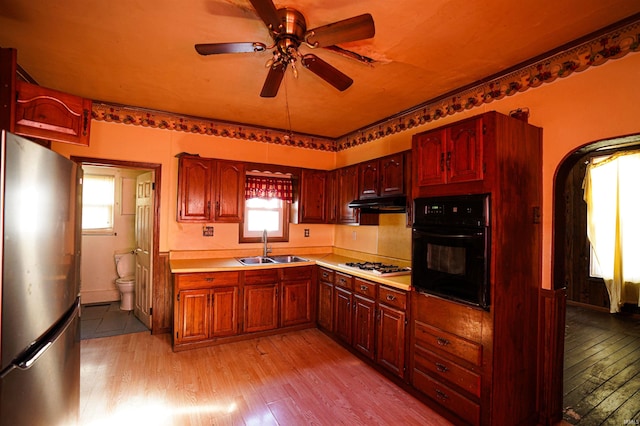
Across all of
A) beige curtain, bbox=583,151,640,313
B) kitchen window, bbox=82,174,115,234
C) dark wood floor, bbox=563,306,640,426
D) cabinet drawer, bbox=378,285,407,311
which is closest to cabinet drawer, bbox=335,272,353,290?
cabinet drawer, bbox=378,285,407,311

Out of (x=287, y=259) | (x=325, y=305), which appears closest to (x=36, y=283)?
(x=325, y=305)

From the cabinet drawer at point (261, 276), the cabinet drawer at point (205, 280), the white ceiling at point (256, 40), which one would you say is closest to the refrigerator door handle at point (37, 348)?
the cabinet drawer at point (205, 280)

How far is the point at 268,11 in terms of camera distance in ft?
4.78

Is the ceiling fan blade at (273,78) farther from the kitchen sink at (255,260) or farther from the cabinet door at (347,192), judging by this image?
the kitchen sink at (255,260)

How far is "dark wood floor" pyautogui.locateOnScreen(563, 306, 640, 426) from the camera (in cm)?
231

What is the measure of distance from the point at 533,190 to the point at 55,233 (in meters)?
2.86

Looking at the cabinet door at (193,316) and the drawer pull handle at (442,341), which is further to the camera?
the cabinet door at (193,316)

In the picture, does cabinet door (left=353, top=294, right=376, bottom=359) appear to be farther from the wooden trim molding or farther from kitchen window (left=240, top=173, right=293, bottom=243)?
kitchen window (left=240, top=173, right=293, bottom=243)

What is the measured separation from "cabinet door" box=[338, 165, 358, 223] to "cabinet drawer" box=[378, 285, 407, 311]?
3.99 ft

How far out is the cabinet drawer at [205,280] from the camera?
3207mm

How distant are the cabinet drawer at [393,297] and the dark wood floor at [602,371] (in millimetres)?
1387

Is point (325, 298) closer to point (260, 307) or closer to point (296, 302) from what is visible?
point (296, 302)

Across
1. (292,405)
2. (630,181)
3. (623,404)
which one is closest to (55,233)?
(292,405)

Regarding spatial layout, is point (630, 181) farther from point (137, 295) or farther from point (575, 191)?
point (137, 295)
